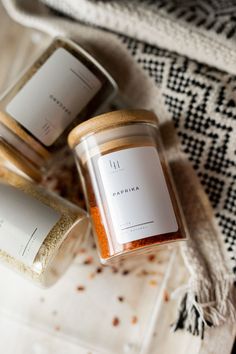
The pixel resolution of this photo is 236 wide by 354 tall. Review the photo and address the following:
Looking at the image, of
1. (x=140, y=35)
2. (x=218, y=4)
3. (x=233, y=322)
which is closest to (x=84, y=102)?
(x=140, y=35)

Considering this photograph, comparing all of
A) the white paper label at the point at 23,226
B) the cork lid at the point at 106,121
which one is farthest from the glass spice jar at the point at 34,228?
the cork lid at the point at 106,121

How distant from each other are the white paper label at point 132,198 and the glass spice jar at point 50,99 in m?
0.11

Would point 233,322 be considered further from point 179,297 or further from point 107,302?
point 107,302

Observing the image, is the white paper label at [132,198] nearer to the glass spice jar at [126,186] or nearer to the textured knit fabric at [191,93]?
the glass spice jar at [126,186]

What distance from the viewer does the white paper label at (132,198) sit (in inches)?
26.1

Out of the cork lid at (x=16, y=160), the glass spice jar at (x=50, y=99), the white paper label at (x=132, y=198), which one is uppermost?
the glass spice jar at (x=50, y=99)

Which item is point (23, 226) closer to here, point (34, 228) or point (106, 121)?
point (34, 228)

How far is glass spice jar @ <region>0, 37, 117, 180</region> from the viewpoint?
72 centimetres

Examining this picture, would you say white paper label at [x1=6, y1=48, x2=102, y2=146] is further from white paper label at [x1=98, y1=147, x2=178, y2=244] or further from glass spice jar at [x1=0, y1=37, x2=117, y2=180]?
white paper label at [x1=98, y1=147, x2=178, y2=244]

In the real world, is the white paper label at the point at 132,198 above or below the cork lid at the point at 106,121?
below

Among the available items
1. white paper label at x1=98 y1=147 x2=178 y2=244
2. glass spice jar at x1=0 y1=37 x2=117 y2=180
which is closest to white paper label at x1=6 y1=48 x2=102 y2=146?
glass spice jar at x1=0 y1=37 x2=117 y2=180

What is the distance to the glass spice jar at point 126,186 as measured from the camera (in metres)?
0.67

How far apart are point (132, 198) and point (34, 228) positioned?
0.15 metres

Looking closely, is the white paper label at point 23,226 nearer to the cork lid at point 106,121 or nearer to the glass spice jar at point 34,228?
the glass spice jar at point 34,228
